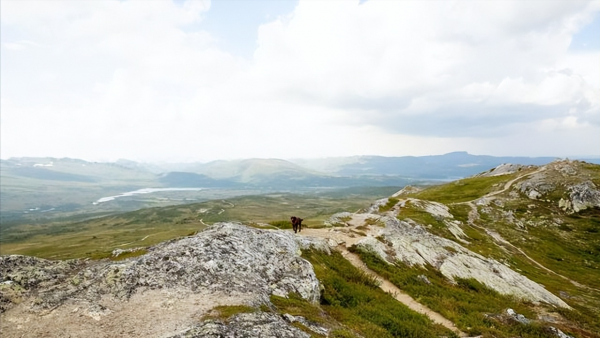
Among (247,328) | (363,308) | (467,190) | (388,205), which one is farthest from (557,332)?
(467,190)

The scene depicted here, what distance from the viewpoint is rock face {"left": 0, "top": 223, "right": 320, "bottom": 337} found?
71.1 feet

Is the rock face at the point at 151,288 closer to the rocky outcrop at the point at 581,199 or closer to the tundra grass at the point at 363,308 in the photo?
the tundra grass at the point at 363,308

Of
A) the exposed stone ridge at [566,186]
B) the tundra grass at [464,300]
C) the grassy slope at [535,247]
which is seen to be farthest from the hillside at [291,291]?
the exposed stone ridge at [566,186]

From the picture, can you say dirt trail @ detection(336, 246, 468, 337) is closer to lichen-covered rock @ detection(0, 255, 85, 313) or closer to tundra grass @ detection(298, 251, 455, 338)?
tundra grass @ detection(298, 251, 455, 338)

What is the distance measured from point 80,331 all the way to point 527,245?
380 feet

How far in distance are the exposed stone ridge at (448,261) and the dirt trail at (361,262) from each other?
2.84 m

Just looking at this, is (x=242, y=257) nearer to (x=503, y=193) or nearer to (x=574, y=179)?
(x=503, y=193)

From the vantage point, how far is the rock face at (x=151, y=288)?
21.7m

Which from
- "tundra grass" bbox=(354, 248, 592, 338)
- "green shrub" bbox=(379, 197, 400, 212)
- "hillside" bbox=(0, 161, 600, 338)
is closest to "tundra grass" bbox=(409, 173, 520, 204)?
"green shrub" bbox=(379, 197, 400, 212)

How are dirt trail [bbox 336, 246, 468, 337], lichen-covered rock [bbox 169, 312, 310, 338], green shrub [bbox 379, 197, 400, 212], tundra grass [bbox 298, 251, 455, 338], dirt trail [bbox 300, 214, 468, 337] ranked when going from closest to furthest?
lichen-covered rock [bbox 169, 312, 310, 338]
tundra grass [bbox 298, 251, 455, 338]
dirt trail [bbox 336, 246, 468, 337]
dirt trail [bbox 300, 214, 468, 337]
green shrub [bbox 379, 197, 400, 212]

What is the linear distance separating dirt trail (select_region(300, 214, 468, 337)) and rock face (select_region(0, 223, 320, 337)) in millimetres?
12642

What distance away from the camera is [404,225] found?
214 feet

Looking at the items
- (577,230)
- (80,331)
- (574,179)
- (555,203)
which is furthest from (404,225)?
(574,179)

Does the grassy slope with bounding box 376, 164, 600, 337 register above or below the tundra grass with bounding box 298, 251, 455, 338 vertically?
below
